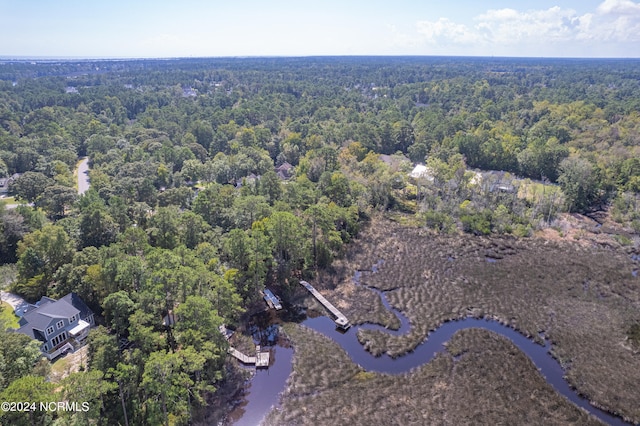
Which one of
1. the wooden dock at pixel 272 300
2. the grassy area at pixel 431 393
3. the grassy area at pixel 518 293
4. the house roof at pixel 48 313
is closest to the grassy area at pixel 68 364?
the house roof at pixel 48 313

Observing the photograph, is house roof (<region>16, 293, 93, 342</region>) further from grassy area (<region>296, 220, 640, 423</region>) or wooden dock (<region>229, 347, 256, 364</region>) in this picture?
grassy area (<region>296, 220, 640, 423</region>)

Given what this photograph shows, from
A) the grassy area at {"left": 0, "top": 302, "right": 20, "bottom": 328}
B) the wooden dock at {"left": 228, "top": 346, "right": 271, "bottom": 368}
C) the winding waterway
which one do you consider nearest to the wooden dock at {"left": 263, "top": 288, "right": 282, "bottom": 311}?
the winding waterway

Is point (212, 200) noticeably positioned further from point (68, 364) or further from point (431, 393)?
point (431, 393)

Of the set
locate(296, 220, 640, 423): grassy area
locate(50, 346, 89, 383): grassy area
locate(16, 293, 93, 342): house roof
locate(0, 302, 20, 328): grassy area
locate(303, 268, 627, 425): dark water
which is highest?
locate(16, 293, 93, 342): house roof

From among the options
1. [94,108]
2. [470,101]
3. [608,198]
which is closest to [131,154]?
[94,108]

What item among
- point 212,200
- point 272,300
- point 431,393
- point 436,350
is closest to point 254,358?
point 272,300

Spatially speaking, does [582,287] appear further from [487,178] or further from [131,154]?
[131,154]
